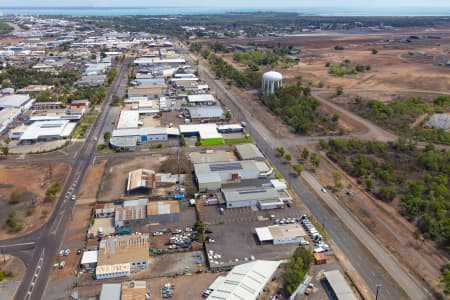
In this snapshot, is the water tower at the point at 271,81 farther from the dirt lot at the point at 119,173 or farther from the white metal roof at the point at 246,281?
the white metal roof at the point at 246,281

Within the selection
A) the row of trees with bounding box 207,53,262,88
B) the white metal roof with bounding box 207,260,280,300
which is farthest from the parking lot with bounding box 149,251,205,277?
the row of trees with bounding box 207,53,262,88

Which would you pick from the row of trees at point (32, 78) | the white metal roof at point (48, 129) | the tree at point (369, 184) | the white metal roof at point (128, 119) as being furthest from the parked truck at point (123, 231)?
the row of trees at point (32, 78)

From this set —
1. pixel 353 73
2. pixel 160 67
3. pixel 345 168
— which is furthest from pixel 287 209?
pixel 160 67

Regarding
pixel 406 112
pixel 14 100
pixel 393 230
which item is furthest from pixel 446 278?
pixel 14 100

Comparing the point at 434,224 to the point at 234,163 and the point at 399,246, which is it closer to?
the point at 399,246

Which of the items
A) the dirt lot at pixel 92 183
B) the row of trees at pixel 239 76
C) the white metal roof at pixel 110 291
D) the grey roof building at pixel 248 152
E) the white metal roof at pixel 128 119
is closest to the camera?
the white metal roof at pixel 110 291

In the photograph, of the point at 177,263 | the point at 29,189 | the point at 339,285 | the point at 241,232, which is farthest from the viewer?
the point at 29,189

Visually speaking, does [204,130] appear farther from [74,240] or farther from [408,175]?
[408,175]
